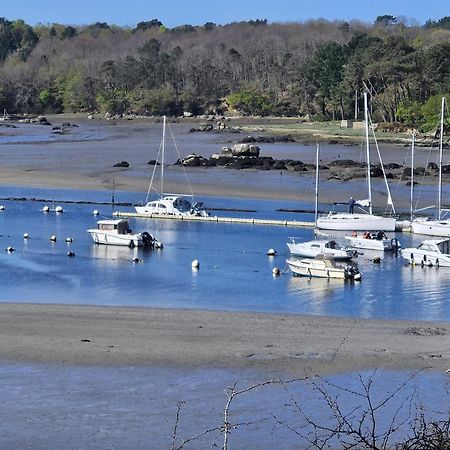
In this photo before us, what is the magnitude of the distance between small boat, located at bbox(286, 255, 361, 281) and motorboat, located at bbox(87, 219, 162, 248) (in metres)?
7.14

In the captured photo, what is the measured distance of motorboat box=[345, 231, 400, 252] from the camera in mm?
35875

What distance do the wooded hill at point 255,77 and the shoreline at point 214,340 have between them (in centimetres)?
6713

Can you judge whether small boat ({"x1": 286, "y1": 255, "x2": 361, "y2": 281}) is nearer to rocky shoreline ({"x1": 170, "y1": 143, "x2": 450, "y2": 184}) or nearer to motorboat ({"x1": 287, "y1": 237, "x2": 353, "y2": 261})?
motorboat ({"x1": 287, "y1": 237, "x2": 353, "y2": 261})

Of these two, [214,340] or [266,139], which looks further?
[266,139]

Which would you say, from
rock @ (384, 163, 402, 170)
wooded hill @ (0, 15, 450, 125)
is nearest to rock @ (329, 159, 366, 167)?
rock @ (384, 163, 402, 170)

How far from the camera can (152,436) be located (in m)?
14.8

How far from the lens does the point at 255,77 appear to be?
153 meters

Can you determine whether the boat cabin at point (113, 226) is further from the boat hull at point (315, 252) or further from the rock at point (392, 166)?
the rock at point (392, 166)

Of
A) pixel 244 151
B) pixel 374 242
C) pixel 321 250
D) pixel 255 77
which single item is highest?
pixel 255 77

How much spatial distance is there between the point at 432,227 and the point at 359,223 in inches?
108

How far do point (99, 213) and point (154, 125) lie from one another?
74976 millimetres

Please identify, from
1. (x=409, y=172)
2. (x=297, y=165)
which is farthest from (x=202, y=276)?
(x=297, y=165)

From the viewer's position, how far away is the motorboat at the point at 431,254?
107 feet

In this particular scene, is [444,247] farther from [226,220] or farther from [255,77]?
[255,77]
